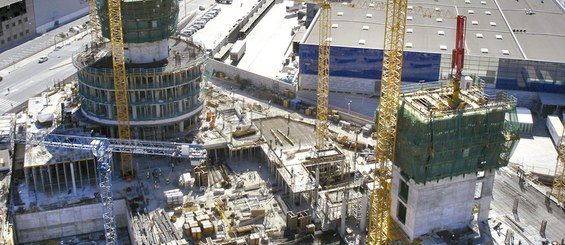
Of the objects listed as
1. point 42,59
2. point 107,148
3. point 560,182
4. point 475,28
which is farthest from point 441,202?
point 42,59

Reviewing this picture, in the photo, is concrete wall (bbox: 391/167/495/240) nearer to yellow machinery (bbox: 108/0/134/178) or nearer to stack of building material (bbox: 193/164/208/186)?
stack of building material (bbox: 193/164/208/186)

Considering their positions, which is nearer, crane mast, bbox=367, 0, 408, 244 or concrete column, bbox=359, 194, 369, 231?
crane mast, bbox=367, 0, 408, 244

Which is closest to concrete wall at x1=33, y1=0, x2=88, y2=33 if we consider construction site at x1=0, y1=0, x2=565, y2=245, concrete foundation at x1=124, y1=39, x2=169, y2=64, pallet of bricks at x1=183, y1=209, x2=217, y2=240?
construction site at x1=0, y1=0, x2=565, y2=245

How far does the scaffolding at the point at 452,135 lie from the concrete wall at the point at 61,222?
45.8m

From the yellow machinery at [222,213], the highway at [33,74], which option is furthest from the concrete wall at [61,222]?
the highway at [33,74]

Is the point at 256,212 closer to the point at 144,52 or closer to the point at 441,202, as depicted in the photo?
the point at 441,202

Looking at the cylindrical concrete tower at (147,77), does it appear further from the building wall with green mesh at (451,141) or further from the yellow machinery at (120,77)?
the building wall with green mesh at (451,141)

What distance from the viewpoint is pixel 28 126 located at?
374 feet

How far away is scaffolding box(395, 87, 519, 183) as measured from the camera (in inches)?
3366

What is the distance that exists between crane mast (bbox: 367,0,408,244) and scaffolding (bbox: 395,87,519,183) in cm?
226

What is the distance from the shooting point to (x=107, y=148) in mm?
96312

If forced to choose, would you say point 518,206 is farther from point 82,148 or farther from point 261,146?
point 82,148

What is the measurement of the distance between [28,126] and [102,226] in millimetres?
24411

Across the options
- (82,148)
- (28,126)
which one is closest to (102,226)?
(82,148)
